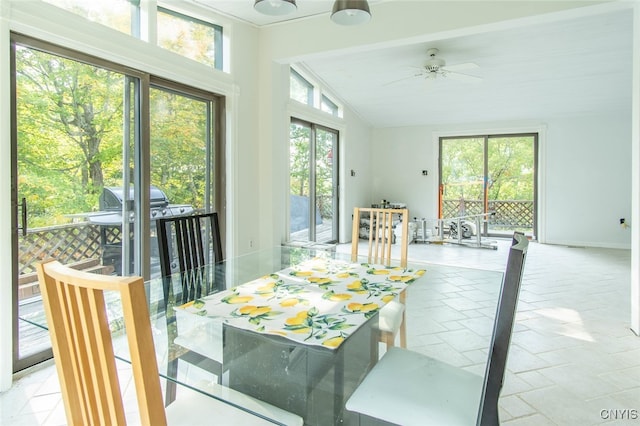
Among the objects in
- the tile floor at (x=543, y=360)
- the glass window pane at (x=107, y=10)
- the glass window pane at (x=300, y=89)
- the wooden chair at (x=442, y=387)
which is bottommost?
the tile floor at (x=543, y=360)

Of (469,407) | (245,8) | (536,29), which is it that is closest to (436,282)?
(469,407)

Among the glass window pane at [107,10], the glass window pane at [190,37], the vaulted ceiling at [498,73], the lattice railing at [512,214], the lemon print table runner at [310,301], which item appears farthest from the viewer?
the lattice railing at [512,214]

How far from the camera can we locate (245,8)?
3.50 metres

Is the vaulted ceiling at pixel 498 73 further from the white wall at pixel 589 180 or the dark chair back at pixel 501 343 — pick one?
the dark chair back at pixel 501 343

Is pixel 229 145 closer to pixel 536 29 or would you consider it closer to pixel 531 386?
pixel 531 386

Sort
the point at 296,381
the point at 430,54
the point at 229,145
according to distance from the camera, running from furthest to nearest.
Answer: the point at 430,54
the point at 229,145
the point at 296,381

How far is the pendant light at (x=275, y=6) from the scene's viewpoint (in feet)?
5.74

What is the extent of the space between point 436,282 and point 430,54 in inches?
136

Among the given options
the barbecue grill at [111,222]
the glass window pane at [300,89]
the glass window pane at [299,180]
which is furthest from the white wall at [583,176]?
the barbecue grill at [111,222]

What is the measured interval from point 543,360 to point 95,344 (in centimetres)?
257

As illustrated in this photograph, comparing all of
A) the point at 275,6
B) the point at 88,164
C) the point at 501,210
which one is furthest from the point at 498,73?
the point at 88,164

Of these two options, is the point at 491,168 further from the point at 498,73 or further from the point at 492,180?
the point at 498,73

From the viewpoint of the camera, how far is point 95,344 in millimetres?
792

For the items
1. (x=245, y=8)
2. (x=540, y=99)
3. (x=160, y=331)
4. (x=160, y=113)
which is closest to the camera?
(x=160, y=331)
